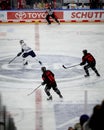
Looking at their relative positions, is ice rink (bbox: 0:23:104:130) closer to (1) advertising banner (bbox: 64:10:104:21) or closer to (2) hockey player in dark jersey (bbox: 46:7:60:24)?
(2) hockey player in dark jersey (bbox: 46:7:60:24)

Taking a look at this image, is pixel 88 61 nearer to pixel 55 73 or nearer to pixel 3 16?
pixel 55 73

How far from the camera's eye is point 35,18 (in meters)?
20.2

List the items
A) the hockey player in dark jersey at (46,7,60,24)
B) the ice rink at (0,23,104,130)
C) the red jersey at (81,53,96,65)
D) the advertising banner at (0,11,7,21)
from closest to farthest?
the ice rink at (0,23,104,130), the red jersey at (81,53,96,65), the hockey player in dark jersey at (46,7,60,24), the advertising banner at (0,11,7,21)

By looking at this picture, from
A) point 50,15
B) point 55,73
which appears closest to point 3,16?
point 50,15

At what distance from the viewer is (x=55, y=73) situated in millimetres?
12383

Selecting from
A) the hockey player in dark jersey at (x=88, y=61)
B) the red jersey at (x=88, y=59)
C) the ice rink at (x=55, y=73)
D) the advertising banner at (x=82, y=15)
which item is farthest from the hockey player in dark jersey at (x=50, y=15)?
the red jersey at (x=88, y=59)

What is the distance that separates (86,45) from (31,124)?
7.66 m

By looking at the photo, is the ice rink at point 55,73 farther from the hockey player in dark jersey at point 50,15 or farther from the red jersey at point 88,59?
the red jersey at point 88,59

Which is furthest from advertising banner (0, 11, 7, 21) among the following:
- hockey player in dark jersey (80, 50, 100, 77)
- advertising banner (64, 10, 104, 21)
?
hockey player in dark jersey (80, 50, 100, 77)

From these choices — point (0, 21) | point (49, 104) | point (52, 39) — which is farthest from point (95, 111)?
point (0, 21)

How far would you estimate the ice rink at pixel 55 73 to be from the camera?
904 cm

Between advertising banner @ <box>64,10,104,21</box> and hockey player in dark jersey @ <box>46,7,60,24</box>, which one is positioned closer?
hockey player in dark jersey @ <box>46,7,60,24</box>

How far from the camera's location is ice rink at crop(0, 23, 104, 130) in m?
9.04

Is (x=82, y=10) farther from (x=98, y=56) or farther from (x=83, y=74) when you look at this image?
(x=83, y=74)
